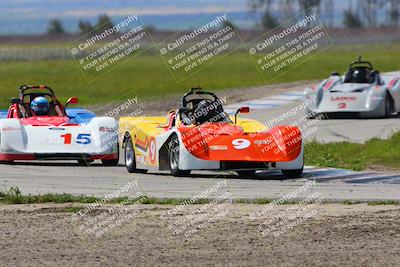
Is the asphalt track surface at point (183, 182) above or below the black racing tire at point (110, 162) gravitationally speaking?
above

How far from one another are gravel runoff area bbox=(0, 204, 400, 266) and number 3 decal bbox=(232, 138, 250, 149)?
15.4ft

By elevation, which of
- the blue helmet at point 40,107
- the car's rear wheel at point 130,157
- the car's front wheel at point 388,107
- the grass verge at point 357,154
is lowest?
the car's front wheel at point 388,107

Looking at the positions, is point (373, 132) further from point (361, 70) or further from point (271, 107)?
point (271, 107)

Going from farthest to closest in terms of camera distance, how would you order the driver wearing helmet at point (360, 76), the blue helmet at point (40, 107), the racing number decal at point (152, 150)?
1. the driver wearing helmet at point (360, 76)
2. the blue helmet at point (40, 107)
3. the racing number decal at point (152, 150)

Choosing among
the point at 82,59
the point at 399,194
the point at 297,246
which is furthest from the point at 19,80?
the point at 297,246

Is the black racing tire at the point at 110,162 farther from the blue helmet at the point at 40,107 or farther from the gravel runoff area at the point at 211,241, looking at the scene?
the gravel runoff area at the point at 211,241

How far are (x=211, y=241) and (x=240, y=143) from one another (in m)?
7.25

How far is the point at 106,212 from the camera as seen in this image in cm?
1545

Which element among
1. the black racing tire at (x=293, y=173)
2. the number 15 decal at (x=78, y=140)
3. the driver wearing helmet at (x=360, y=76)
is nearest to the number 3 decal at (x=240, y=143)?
the black racing tire at (x=293, y=173)

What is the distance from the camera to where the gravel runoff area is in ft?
40.1

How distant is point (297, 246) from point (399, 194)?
5.07 metres

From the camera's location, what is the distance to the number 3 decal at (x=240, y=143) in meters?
20.4

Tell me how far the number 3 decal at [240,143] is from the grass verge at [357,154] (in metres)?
2.44

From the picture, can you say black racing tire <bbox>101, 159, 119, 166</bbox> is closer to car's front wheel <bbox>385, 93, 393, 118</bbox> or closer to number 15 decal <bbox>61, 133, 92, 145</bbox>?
number 15 decal <bbox>61, 133, 92, 145</bbox>
